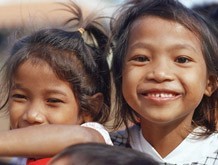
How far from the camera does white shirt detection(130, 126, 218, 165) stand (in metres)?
2.11

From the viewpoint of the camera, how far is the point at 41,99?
84.3 inches

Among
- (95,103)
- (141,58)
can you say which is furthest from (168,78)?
(95,103)

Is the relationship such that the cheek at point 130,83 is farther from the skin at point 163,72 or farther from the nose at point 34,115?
the nose at point 34,115

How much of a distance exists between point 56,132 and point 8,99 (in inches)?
18.2

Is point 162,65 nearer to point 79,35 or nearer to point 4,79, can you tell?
point 79,35

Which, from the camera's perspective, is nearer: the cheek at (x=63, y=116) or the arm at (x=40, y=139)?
the arm at (x=40, y=139)

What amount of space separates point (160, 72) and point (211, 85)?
11.3 inches

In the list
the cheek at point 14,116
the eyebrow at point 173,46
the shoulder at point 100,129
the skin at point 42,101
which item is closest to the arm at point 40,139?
the skin at point 42,101

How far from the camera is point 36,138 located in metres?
1.90

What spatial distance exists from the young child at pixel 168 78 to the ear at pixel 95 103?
0.21ft

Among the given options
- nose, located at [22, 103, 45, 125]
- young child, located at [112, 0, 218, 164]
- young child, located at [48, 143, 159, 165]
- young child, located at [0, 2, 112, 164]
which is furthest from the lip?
young child, located at [48, 143, 159, 165]

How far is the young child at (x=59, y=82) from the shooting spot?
6.98 feet

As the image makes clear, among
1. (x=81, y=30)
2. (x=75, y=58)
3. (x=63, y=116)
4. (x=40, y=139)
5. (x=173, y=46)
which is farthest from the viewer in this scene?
(x=81, y=30)

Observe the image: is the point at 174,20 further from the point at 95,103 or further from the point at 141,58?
the point at 95,103
